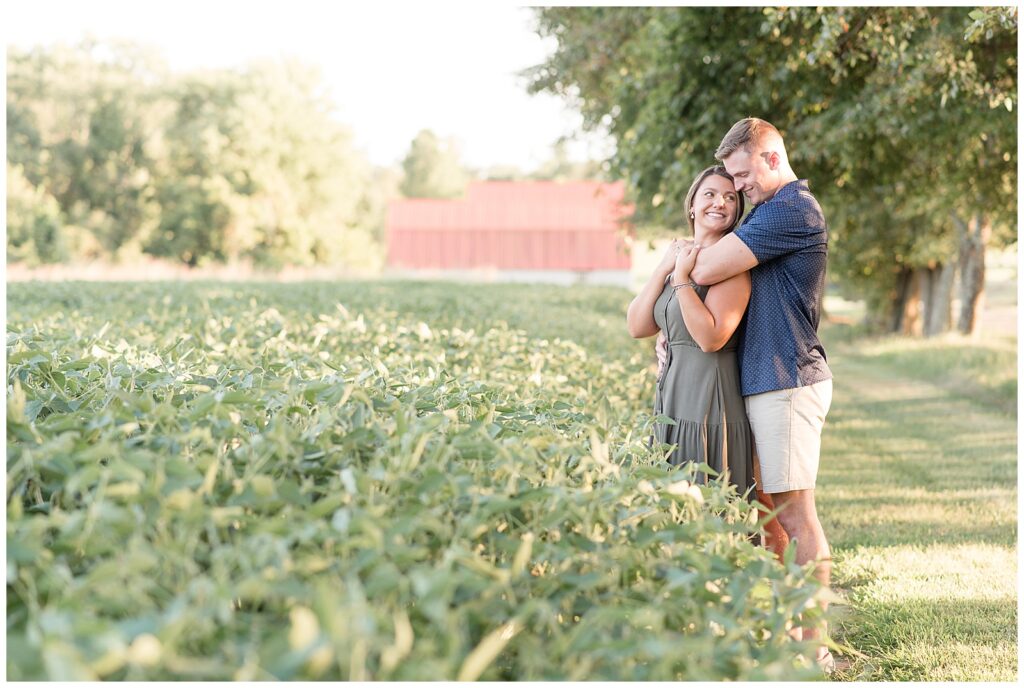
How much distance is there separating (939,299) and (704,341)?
81.5 feet

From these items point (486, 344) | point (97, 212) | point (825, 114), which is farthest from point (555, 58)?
point (97, 212)

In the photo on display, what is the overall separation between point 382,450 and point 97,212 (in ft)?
170

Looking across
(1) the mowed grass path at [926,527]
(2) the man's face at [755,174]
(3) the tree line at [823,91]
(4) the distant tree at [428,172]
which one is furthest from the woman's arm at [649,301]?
(4) the distant tree at [428,172]

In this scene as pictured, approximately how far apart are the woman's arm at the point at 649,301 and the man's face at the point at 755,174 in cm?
41

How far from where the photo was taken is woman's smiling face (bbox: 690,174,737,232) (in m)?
4.19

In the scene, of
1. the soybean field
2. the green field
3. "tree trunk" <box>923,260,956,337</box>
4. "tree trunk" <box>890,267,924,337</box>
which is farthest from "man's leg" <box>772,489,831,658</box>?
"tree trunk" <box>890,267,924,337</box>

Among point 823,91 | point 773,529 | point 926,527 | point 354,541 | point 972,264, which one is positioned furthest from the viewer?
point 972,264

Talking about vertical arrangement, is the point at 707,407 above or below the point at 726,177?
below

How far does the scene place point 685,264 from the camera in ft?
13.2

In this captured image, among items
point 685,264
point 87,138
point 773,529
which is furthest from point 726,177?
point 87,138

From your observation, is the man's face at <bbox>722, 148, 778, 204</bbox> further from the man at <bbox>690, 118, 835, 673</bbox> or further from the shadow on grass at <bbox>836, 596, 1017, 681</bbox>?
the shadow on grass at <bbox>836, 596, 1017, 681</bbox>

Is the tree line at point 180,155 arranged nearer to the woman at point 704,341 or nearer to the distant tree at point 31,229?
the distant tree at point 31,229

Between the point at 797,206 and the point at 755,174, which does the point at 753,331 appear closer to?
the point at 797,206

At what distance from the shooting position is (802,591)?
2.13 meters
